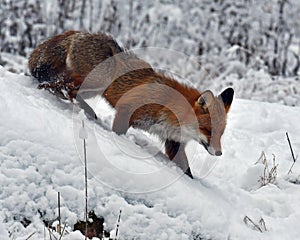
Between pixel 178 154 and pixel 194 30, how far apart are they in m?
7.89

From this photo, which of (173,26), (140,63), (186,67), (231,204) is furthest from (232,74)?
(231,204)

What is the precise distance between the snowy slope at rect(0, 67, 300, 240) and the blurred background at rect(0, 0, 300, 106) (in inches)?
187

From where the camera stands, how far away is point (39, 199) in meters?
3.61

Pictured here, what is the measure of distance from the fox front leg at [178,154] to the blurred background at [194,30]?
4.03 m

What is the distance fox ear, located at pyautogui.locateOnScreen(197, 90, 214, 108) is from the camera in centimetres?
484

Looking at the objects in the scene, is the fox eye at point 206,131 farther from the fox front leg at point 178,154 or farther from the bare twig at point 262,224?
the bare twig at point 262,224

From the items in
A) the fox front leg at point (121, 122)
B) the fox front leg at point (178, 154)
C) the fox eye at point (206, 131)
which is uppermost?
the fox eye at point (206, 131)

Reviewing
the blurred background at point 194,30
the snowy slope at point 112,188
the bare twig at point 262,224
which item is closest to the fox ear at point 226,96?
the snowy slope at point 112,188

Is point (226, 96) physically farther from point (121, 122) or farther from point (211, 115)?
point (121, 122)

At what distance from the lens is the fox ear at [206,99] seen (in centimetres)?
484

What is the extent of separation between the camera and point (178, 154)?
4.97 m

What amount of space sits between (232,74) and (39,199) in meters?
6.60

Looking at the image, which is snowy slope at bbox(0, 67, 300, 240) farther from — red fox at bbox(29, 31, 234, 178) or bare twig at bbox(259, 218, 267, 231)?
red fox at bbox(29, 31, 234, 178)

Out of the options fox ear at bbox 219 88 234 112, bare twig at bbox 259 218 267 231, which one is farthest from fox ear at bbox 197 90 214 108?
bare twig at bbox 259 218 267 231
